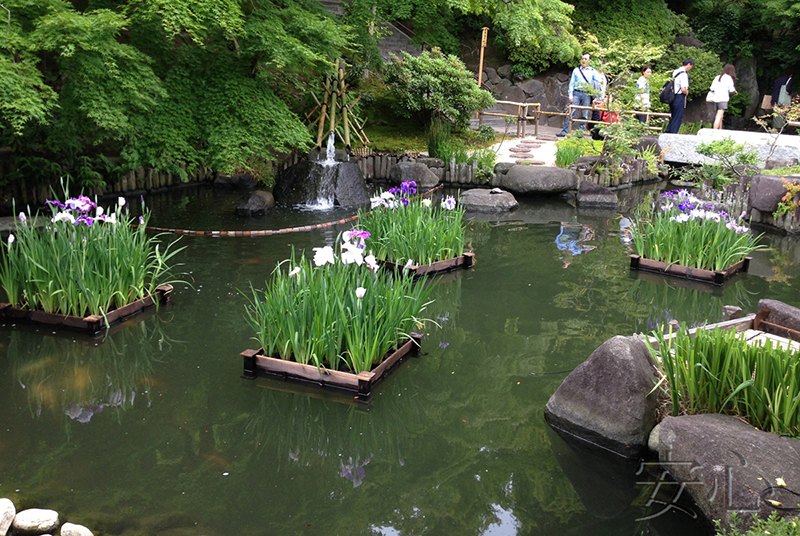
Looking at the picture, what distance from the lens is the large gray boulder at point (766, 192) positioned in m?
10.0

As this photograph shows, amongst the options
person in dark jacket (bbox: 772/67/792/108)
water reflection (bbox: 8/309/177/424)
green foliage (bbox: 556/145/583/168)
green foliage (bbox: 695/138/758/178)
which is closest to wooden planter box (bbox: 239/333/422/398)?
water reflection (bbox: 8/309/177/424)

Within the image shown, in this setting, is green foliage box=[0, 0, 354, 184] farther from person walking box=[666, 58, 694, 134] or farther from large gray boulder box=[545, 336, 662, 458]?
person walking box=[666, 58, 694, 134]

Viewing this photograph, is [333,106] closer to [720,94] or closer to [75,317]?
[720,94]

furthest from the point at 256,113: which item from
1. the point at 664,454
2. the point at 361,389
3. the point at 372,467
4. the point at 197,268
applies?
the point at 664,454

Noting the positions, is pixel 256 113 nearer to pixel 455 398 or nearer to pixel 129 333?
pixel 129 333

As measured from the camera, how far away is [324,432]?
4.21 m

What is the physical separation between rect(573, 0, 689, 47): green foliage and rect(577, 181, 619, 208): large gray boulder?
38.1 feet

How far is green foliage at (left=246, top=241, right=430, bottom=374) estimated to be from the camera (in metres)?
4.64

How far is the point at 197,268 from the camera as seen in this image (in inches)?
296

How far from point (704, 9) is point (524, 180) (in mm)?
15338

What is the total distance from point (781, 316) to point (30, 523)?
16.5ft

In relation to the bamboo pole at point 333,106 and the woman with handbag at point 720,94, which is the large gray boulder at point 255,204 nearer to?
the bamboo pole at point 333,106

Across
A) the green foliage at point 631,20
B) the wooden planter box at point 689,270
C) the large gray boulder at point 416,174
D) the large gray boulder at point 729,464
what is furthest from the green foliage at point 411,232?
the green foliage at point 631,20

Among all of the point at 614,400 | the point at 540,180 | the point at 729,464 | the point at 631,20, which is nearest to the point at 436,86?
the point at 540,180
